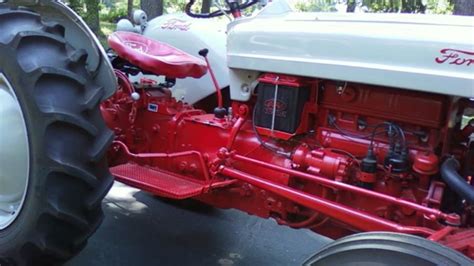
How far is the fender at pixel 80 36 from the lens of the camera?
2422mm

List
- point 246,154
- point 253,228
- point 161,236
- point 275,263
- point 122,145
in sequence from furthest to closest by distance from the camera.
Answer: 1. point 253,228
2. point 161,236
3. point 275,263
4. point 122,145
5. point 246,154

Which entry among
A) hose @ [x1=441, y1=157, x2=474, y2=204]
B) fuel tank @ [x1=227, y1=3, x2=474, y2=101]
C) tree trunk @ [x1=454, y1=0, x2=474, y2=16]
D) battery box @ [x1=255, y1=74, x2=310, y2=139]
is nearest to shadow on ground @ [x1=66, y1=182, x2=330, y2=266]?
battery box @ [x1=255, y1=74, x2=310, y2=139]

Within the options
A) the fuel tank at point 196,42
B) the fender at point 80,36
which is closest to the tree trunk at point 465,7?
the fuel tank at point 196,42

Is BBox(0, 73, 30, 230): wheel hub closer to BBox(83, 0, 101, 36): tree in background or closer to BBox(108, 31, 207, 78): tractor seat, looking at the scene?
BBox(108, 31, 207, 78): tractor seat

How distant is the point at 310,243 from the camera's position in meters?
3.27

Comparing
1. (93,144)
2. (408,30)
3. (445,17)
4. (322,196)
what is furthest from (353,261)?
(93,144)

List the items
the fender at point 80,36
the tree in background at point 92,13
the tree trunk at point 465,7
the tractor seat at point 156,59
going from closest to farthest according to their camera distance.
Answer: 1. the fender at point 80,36
2. the tractor seat at point 156,59
3. the tree trunk at point 465,7
4. the tree in background at point 92,13

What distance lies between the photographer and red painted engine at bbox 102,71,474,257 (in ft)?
6.54

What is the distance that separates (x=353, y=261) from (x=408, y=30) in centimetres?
87

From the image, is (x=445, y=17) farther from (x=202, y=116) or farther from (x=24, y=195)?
(x=24, y=195)

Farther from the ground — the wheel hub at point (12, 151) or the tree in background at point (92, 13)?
the wheel hub at point (12, 151)

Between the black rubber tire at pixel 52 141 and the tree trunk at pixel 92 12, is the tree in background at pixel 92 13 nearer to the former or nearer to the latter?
the tree trunk at pixel 92 12

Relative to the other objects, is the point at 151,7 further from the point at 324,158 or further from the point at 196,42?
the point at 324,158

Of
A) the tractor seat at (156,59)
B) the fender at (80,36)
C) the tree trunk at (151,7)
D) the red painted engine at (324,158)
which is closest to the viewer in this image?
the red painted engine at (324,158)
